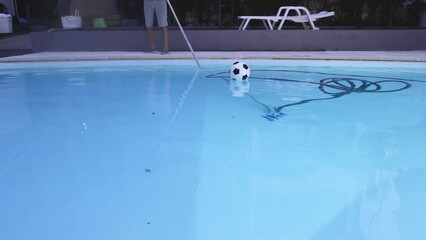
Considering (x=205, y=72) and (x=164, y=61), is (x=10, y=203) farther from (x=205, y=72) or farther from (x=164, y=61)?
(x=164, y=61)

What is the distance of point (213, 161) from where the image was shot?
7.13ft

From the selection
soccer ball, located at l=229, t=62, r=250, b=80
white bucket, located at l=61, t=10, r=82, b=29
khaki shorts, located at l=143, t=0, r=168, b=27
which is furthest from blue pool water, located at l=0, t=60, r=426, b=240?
white bucket, located at l=61, t=10, r=82, b=29

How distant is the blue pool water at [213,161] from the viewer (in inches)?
60.2

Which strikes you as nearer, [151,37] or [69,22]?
[151,37]

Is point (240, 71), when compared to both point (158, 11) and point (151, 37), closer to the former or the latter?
point (158, 11)

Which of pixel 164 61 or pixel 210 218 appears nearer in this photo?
pixel 210 218

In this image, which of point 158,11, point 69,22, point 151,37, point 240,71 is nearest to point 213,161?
point 240,71

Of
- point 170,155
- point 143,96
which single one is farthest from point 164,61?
point 170,155

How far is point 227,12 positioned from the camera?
8688mm

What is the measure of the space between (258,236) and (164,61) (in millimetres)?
4704

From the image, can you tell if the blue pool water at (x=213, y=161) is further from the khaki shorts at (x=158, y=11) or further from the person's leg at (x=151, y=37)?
the person's leg at (x=151, y=37)

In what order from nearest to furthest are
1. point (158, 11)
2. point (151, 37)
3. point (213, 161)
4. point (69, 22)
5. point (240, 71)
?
point (213, 161)
point (240, 71)
point (158, 11)
point (151, 37)
point (69, 22)

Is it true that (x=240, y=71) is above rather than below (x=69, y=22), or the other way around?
below

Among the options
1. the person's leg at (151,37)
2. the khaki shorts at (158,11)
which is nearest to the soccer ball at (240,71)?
the khaki shorts at (158,11)
